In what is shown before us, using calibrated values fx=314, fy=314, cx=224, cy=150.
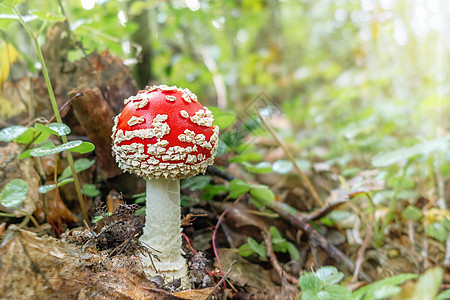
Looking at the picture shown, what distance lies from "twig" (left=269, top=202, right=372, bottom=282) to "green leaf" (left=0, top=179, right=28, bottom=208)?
1.54 metres

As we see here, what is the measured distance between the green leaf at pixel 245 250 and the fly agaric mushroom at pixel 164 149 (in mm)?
415

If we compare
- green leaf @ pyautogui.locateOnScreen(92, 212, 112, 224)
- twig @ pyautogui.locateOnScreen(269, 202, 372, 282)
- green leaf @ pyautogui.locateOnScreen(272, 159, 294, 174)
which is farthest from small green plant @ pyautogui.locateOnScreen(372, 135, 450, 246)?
green leaf @ pyautogui.locateOnScreen(92, 212, 112, 224)

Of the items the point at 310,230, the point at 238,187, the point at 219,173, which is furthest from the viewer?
the point at 219,173

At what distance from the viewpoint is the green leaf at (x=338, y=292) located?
132cm

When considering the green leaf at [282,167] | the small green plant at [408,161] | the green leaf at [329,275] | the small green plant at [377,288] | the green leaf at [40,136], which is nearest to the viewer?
the small green plant at [377,288]

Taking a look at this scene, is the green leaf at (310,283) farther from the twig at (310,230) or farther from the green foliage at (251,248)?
the twig at (310,230)

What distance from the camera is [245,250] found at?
196 cm

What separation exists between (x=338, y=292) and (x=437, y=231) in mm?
1455

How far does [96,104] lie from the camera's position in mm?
1990

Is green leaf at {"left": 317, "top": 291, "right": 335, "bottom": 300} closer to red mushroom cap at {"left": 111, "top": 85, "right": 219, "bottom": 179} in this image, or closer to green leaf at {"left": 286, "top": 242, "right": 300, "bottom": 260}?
green leaf at {"left": 286, "top": 242, "right": 300, "bottom": 260}

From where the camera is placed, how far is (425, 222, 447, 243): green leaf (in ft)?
7.47

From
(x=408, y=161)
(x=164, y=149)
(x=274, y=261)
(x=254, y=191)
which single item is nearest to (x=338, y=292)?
(x=274, y=261)

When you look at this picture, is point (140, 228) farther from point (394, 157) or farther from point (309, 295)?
point (394, 157)

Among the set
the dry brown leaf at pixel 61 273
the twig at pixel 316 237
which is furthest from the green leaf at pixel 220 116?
the dry brown leaf at pixel 61 273
